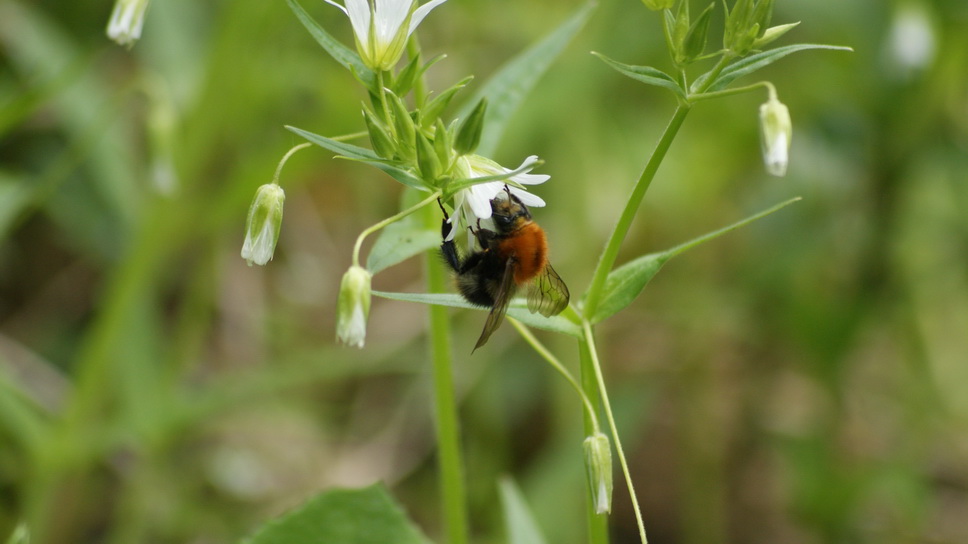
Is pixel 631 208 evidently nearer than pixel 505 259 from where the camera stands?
Yes

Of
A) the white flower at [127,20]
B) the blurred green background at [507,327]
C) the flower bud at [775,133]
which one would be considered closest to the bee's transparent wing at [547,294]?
the flower bud at [775,133]

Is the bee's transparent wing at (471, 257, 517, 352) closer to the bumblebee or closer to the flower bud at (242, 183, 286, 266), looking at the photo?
the bumblebee

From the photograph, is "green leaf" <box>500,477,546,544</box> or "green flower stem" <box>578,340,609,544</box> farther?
"green leaf" <box>500,477,546,544</box>

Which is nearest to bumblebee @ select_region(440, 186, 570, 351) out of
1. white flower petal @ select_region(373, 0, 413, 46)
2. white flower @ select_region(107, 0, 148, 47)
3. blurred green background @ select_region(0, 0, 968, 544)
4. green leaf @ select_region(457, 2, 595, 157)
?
green leaf @ select_region(457, 2, 595, 157)

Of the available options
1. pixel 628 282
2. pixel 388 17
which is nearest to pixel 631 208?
pixel 628 282

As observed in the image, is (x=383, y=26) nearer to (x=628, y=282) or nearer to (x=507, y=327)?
(x=628, y=282)

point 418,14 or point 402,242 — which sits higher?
point 418,14

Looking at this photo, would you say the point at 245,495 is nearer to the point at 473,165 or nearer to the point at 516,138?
the point at 516,138
